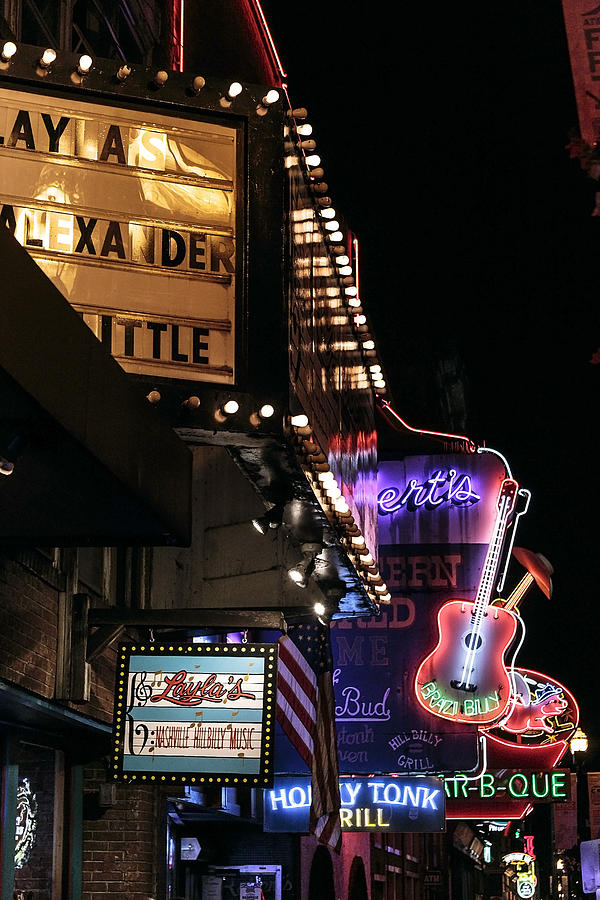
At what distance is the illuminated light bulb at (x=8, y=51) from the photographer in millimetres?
6273

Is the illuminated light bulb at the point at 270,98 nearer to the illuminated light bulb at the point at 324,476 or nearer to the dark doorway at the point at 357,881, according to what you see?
the illuminated light bulb at the point at 324,476

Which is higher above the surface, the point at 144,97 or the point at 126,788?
the point at 144,97

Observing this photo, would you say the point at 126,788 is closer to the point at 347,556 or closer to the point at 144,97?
the point at 347,556

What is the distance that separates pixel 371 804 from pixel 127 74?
444 inches

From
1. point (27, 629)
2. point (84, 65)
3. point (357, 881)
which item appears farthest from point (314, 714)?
point (357, 881)

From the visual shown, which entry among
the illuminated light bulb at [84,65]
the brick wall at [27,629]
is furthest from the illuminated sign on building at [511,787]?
the illuminated light bulb at [84,65]

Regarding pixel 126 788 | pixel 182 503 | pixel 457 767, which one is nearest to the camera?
pixel 182 503

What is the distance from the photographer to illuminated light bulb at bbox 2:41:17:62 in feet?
20.6

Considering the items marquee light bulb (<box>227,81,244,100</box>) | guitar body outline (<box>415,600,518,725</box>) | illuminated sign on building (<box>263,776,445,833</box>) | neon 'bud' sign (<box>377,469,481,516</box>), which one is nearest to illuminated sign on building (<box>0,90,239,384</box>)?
marquee light bulb (<box>227,81,244,100</box>)

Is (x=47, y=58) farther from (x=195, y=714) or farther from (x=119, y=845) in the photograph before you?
(x=119, y=845)

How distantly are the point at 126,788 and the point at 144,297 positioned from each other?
6.66 meters

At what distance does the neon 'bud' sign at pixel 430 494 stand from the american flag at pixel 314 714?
174 inches

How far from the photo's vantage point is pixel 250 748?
9445 mm

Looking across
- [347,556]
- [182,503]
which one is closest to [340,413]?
[347,556]
